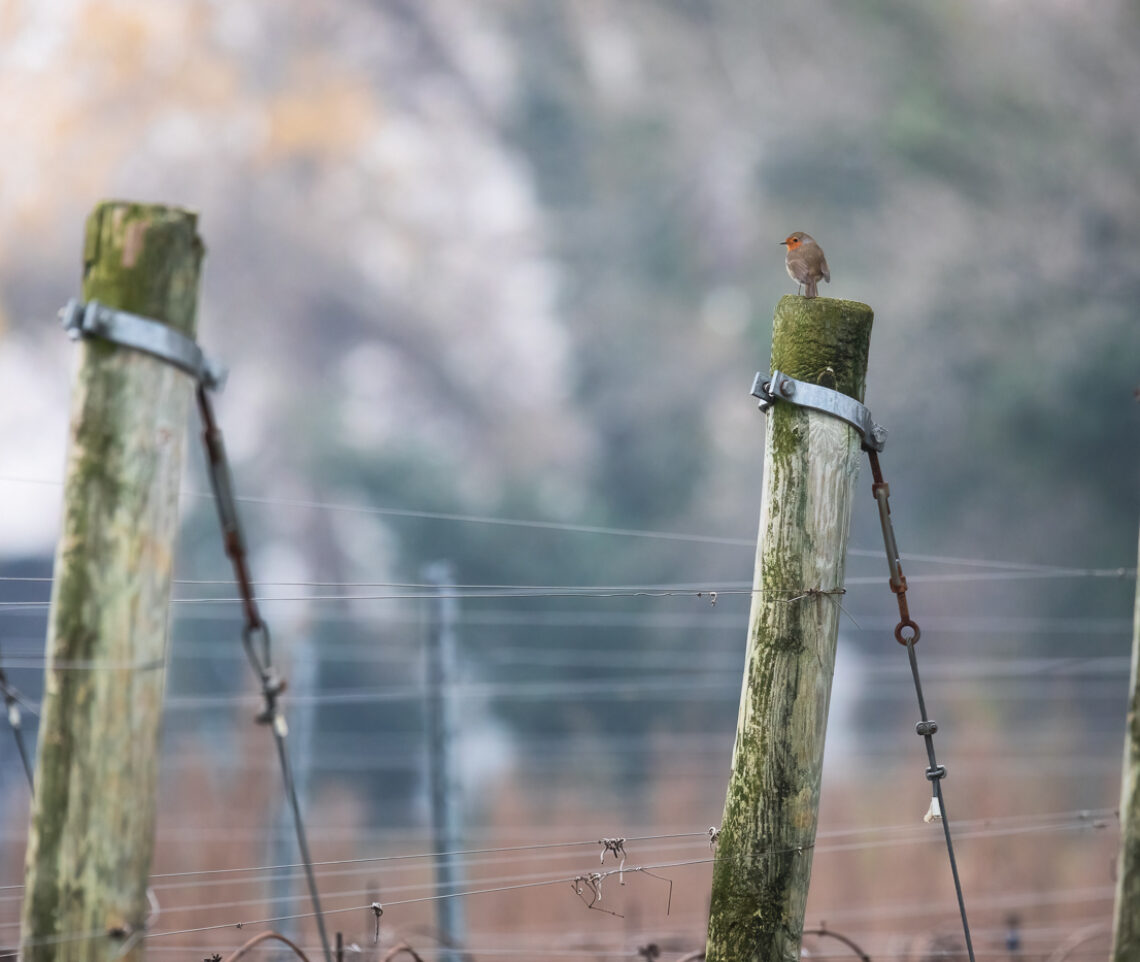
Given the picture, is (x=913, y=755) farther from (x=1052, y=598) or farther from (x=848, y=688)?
(x=1052, y=598)

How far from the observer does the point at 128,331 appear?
128 inches

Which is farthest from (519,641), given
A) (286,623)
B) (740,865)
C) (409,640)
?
(740,865)

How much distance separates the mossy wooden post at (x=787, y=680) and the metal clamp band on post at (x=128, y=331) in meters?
1.87

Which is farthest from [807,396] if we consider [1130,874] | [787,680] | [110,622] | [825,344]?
[110,622]

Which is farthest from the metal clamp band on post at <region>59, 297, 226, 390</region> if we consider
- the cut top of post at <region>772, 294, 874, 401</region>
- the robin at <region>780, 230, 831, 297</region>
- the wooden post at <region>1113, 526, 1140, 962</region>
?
the wooden post at <region>1113, 526, 1140, 962</region>

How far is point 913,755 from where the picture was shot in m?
23.0

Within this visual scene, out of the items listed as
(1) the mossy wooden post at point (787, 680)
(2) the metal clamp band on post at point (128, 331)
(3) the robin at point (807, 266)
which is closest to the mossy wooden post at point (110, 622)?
(2) the metal clamp band on post at point (128, 331)

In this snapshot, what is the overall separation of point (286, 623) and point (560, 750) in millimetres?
5828

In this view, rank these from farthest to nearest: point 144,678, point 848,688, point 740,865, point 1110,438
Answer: point 1110,438 < point 848,688 < point 740,865 < point 144,678

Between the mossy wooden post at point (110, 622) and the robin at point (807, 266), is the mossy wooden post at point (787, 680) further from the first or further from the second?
the mossy wooden post at point (110, 622)

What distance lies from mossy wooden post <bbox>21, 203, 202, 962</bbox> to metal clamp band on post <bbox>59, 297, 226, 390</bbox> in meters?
0.04

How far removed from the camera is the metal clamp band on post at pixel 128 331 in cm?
323

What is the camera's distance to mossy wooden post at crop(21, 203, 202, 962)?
3127 millimetres

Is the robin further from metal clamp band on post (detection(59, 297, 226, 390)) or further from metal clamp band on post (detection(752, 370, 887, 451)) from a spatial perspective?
metal clamp band on post (detection(59, 297, 226, 390))
